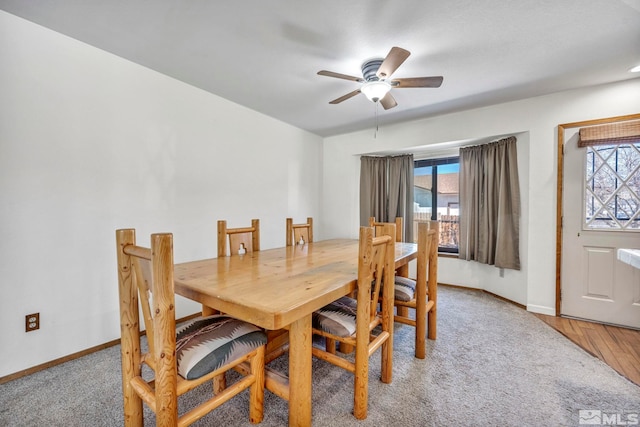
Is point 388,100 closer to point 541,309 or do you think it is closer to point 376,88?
point 376,88

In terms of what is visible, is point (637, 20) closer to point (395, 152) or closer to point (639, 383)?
point (639, 383)

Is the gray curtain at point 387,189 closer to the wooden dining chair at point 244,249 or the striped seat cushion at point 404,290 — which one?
the striped seat cushion at point 404,290

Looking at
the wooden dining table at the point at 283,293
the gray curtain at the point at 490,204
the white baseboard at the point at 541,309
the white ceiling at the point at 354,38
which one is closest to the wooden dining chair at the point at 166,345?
the wooden dining table at the point at 283,293

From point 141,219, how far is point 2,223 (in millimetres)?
794

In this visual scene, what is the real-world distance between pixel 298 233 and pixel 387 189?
2086 millimetres

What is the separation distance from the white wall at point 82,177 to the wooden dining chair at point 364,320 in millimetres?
1803

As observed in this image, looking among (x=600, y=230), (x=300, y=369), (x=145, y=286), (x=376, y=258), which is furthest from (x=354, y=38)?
(x=600, y=230)

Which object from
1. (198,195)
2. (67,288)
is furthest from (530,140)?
(67,288)

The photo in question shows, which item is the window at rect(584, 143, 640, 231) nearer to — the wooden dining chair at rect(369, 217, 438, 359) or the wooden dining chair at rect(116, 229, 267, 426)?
the wooden dining chair at rect(369, 217, 438, 359)

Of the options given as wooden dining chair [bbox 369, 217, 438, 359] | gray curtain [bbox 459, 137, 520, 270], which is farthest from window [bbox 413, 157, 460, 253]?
wooden dining chair [bbox 369, 217, 438, 359]

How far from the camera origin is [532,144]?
2.92 m

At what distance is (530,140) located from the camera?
9.59ft

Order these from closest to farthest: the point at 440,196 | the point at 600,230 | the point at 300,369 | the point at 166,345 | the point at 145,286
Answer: the point at 166,345
the point at 145,286
the point at 300,369
the point at 600,230
the point at 440,196
